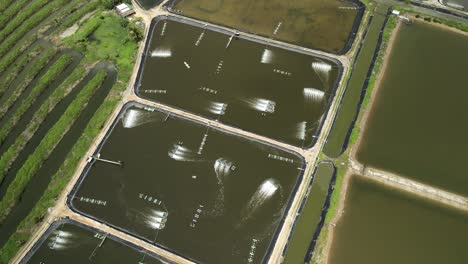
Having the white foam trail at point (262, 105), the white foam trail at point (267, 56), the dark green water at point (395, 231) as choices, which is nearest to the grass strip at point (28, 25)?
the white foam trail at point (267, 56)

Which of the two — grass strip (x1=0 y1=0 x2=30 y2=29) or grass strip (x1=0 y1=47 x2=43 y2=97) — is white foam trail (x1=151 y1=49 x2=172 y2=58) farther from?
grass strip (x1=0 y1=0 x2=30 y2=29)

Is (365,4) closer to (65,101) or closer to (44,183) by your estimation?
(65,101)

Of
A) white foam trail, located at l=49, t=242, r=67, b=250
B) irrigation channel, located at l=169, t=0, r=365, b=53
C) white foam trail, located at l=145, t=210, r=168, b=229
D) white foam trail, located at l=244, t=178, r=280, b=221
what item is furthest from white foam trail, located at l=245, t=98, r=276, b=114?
white foam trail, located at l=49, t=242, r=67, b=250

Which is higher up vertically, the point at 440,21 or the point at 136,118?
the point at 440,21

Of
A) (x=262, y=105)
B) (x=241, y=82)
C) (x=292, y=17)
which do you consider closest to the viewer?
(x=262, y=105)

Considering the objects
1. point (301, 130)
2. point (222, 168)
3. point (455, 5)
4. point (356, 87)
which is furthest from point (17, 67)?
point (455, 5)

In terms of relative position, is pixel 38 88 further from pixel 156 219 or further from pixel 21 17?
pixel 156 219
